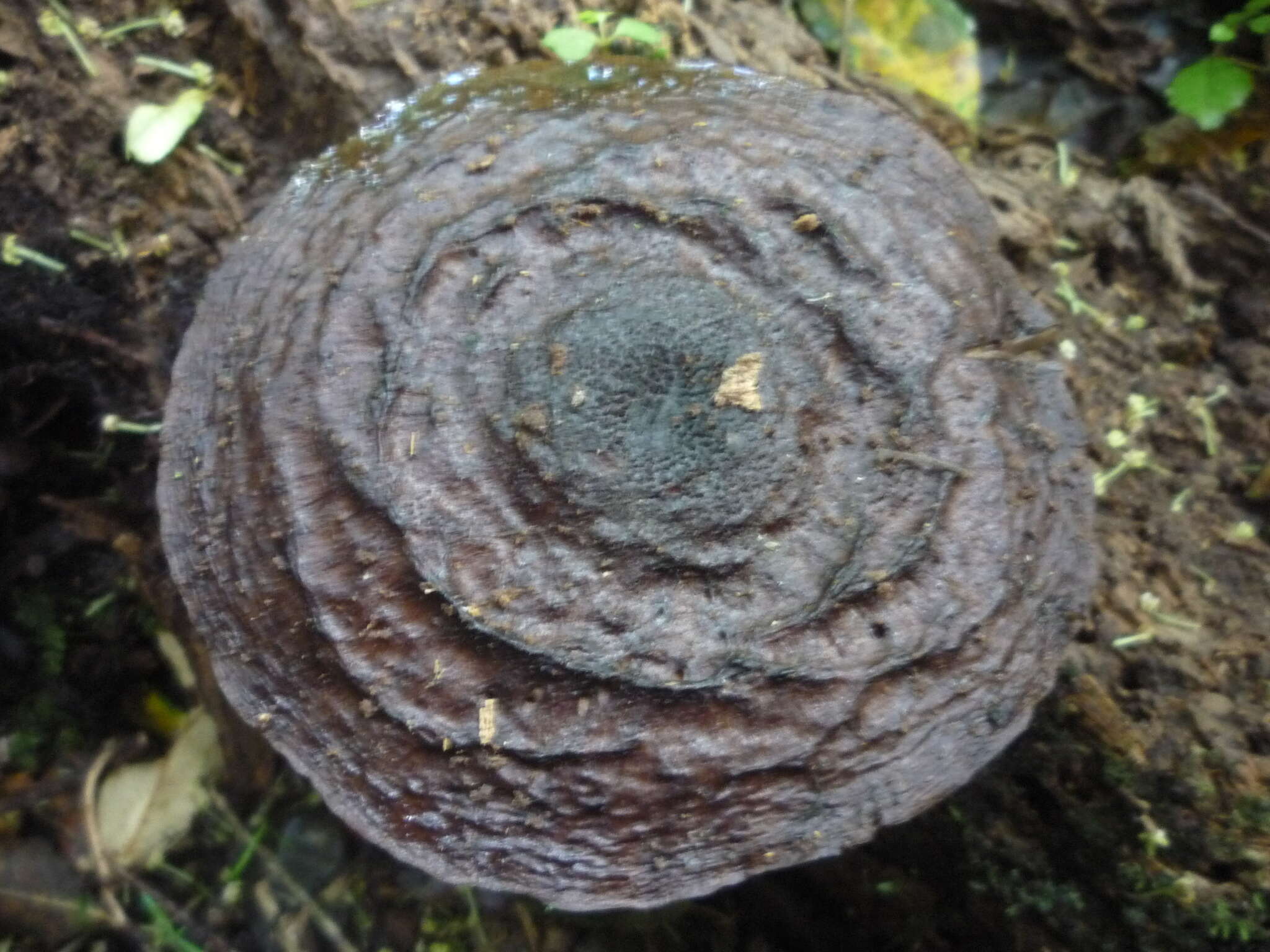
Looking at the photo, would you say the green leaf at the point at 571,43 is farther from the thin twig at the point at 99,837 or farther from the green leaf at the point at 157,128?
the thin twig at the point at 99,837

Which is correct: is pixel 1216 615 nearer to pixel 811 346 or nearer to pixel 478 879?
pixel 811 346

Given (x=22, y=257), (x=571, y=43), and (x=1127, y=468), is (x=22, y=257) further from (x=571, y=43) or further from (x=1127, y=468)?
(x=1127, y=468)

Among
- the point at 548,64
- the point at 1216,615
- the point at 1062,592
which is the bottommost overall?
the point at 1216,615

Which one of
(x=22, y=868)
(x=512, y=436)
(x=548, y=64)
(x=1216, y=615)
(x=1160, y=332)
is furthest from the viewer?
(x=22, y=868)

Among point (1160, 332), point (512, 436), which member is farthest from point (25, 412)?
point (1160, 332)

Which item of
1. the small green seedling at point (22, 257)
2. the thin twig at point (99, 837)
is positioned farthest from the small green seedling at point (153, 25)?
the thin twig at point (99, 837)

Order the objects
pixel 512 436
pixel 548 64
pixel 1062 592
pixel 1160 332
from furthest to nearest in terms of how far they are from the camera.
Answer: pixel 1160 332, pixel 548 64, pixel 1062 592, pixel 512 436

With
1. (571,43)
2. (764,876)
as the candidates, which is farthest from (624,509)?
(764,876)
